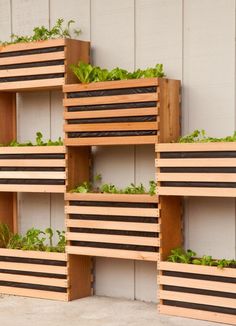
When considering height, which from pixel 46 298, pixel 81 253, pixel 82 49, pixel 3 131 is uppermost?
pixel 82 49

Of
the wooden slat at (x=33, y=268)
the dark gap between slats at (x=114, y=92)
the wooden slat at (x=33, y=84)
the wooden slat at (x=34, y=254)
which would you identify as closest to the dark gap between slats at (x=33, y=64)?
the wooden slat at (x=33, y=84)

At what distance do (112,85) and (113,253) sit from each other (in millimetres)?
1172

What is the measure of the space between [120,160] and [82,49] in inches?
35.1

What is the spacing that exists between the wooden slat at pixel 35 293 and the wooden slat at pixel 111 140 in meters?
1.12

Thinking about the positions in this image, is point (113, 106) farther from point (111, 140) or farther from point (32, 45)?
point (32, 45)

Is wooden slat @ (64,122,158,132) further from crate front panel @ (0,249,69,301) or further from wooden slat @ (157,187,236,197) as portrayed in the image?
crate front panel @ (0,249,69,301)

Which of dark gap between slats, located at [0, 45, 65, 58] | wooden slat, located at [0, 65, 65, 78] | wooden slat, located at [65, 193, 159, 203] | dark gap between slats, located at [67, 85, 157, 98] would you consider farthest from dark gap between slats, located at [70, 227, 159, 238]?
dark gap between slats, located at [0, 45, 65, 58]

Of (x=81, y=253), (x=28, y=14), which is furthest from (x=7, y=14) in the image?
(x=81, y=253)

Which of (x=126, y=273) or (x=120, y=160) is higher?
(x=120, y=160)

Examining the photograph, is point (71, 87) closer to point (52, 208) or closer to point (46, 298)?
point (52, 208)

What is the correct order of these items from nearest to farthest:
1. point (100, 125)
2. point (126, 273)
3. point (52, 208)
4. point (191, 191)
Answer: point (191, 191), point (100, 125), point (126, 273), point (52, 208)

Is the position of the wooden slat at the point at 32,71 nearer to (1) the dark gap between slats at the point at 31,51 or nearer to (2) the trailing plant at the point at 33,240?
(1) the dark gap between slats at the point at 31,51

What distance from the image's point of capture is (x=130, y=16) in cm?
492

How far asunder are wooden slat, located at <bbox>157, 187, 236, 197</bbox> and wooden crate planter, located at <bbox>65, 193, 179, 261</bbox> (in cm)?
9
